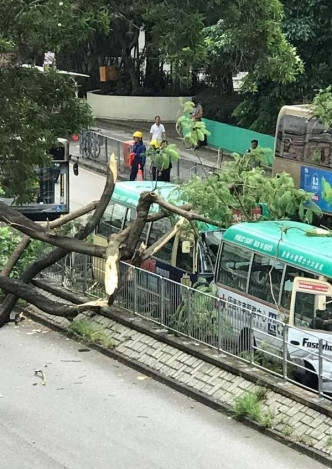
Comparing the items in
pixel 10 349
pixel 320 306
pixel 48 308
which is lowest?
pixel 10 349

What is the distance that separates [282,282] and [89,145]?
20.4 m

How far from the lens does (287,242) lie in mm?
15391

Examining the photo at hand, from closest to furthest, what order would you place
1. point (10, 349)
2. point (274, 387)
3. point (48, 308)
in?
point (48, 308), point (274, 387), point (10, 349)

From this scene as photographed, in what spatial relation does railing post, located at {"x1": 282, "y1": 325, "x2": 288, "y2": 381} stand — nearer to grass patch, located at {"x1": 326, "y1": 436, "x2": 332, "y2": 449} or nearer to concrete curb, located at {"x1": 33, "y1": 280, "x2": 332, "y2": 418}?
concrete curb, located at {"x1": 33, "y1": 280, "x2": 332, "y2": 418}

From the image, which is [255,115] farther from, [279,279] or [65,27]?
[65,27]

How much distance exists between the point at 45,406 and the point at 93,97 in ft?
97.6

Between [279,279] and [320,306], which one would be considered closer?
[320,306]

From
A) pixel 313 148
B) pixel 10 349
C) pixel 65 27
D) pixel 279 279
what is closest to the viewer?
pixel 65 27

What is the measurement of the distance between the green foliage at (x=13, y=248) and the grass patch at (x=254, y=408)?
6395 millimetres

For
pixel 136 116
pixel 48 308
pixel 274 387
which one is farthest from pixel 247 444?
pixel 136 116

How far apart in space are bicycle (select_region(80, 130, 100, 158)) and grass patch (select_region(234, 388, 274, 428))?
21.1 metres

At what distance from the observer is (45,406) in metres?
14.7

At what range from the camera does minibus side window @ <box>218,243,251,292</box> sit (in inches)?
639

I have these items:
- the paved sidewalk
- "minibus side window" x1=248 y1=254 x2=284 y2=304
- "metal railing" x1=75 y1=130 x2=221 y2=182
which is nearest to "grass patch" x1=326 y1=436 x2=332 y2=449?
"minibus side window" x1=248 y1=254 x2=284 y2=304
